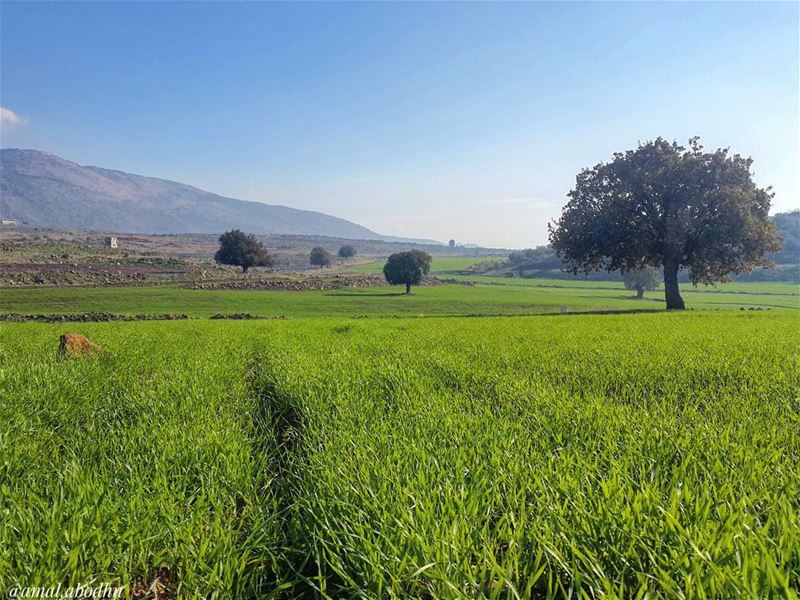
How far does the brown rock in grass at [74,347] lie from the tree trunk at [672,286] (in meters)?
36.6

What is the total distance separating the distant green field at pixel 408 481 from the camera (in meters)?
2.26

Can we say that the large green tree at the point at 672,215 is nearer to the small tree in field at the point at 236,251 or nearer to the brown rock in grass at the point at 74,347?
the brown rock in grass at the point at 74,347

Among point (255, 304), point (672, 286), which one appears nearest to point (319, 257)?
point (255, 304)

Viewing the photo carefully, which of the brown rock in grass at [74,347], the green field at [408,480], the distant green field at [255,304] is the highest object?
the green field at [408,480]

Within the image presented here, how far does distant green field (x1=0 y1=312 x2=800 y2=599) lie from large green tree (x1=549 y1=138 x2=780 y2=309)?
27886 mm

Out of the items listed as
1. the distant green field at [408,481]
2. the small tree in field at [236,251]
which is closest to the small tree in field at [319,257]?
the small tree in field at [236,251]

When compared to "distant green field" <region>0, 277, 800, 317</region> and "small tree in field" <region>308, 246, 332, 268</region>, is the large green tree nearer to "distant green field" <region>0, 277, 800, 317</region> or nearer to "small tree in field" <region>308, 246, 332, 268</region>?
"distant green field" <region>0, 277, 800, 317</region>

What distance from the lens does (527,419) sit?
16.2 feet

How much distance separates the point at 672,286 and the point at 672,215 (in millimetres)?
6114

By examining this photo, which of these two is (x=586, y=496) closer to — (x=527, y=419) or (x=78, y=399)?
(x=527, y=419)

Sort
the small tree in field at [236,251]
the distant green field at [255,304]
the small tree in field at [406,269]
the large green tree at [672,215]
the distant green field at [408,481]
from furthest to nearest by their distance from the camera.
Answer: the small tree in field at [236,251], the small tree in field at [406,269], the distant green field at [255,304], the large green tree at [672,215], the distant green field at [408,481]

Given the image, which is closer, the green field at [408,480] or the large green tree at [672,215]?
the green field at [408,480]

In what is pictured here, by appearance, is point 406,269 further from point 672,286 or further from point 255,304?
point 672,286

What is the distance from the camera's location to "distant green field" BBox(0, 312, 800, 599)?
226 centimetres
